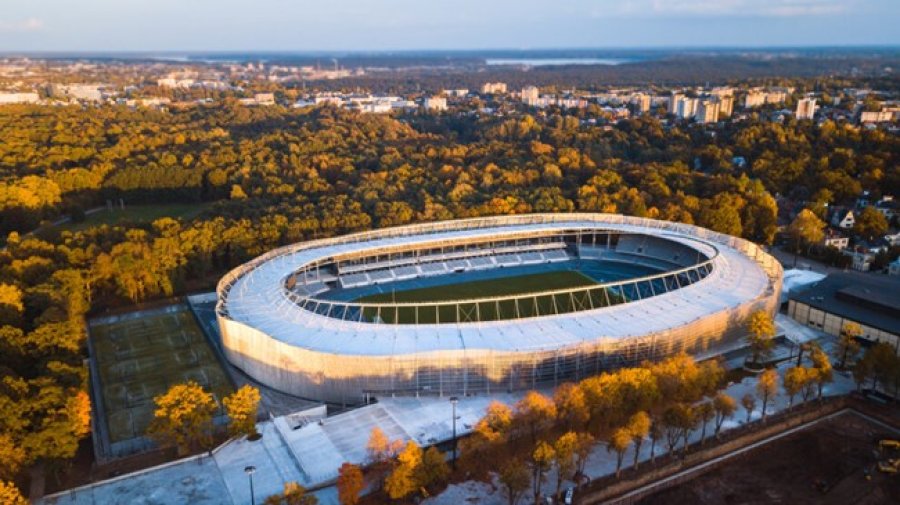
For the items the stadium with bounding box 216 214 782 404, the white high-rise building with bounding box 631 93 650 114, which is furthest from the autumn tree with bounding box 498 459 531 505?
the white high-rise building with bounding box 631 93 650 114

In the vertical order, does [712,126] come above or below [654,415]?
above

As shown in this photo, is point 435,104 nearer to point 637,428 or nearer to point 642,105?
point 642,105

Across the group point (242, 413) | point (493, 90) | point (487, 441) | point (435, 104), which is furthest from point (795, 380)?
point (493, 90)

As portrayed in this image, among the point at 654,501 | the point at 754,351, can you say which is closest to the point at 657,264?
the point at 754,351

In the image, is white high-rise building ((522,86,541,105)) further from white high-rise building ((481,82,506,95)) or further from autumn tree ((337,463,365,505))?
autumn tree ((337,463,365,505))

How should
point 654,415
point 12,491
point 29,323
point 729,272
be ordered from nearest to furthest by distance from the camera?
point 12,491
point 654,415
point 29,323
point 729,272

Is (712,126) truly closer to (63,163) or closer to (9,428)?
(63,163)

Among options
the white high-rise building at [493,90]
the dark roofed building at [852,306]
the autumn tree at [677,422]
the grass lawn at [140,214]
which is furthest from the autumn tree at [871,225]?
the white high-rise building at [493,90]

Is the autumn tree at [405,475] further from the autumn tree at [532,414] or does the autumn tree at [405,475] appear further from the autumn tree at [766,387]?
the autumn tree at [766,387]
